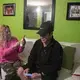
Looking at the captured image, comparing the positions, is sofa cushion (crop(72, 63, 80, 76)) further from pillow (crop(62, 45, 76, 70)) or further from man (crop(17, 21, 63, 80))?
man (crop(17, 21, 63, 80))

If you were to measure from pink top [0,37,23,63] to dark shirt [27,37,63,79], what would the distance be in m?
0.28

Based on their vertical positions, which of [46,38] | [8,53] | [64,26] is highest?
[64,26]

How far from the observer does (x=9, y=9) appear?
3215 mm

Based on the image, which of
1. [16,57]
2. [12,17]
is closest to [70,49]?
[16,57]

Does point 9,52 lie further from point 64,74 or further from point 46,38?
point 64,74

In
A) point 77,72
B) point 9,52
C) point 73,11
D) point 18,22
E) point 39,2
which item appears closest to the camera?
point 77,72

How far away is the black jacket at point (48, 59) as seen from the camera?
2172mm

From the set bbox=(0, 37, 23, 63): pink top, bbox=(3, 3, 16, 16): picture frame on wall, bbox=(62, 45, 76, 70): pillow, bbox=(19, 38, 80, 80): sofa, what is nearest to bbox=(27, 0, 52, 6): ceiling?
bbox=(3, 3, 16, 16): picture frame on wall

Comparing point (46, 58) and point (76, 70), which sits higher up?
point (46, 58)

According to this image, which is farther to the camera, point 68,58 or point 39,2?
point 39,2

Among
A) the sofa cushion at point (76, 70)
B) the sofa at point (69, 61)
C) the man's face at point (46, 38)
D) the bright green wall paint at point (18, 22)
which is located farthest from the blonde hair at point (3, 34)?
the sofa cushion at point (76, 70)

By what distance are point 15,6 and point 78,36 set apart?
1286 millimetres

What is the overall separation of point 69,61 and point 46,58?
37 cm

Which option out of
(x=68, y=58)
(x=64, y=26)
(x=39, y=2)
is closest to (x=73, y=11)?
(x=64, y=26)
